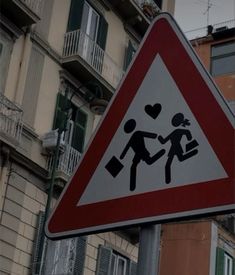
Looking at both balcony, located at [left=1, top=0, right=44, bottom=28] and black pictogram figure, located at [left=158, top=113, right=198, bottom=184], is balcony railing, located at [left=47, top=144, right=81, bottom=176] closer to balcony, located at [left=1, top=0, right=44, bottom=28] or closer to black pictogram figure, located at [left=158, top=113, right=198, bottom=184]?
balcony, located at [left=1, top=0, right=44, bottom=28]

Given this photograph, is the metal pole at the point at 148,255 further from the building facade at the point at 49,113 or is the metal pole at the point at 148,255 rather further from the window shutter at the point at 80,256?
the window shutter at the point at 80,256

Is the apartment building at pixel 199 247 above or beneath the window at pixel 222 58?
beneath

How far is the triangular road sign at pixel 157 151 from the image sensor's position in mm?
2215

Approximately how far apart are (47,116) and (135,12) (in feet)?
17.1

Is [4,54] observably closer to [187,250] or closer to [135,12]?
[135,12]

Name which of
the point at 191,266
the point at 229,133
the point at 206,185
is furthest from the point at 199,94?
the point at 191,266

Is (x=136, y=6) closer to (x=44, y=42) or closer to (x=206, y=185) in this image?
(x=44, y=42)

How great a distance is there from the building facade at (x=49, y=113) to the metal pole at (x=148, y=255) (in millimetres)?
9595

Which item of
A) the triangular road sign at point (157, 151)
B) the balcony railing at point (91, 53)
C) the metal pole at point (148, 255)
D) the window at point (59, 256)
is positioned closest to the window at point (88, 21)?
the balcony railing at point (91, 53)

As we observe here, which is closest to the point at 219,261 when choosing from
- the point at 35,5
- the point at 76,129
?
the point at 76,129

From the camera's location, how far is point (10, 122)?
13297 millimetres

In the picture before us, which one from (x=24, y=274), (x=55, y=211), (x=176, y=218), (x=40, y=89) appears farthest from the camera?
(x=40, y=89)

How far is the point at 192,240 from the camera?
21.1 m

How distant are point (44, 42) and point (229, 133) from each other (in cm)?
1319
